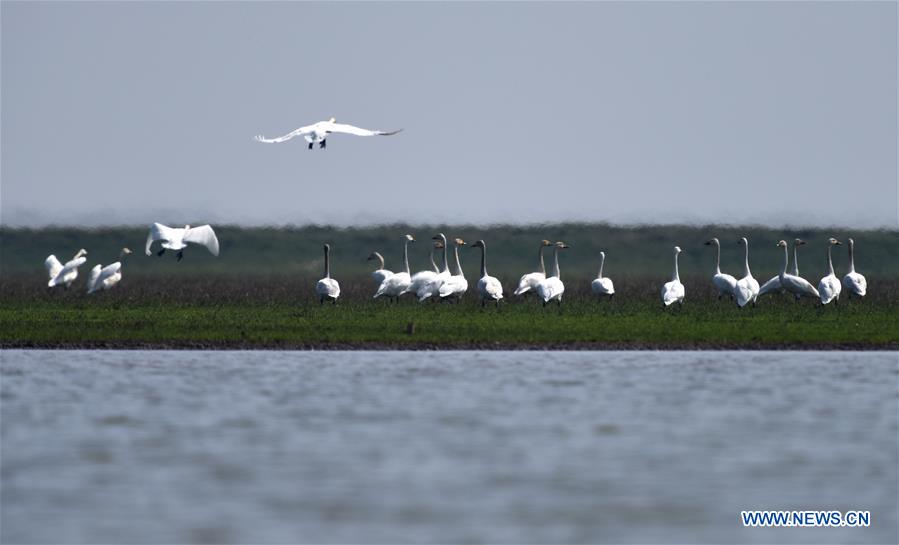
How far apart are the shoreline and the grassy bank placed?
29 mm

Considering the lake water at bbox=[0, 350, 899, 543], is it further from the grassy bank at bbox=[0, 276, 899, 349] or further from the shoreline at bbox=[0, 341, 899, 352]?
the grassy bank at bbox=[0, 276, 899, 349]

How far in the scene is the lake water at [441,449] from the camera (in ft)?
41.8

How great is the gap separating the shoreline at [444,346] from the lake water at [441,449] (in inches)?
61.2

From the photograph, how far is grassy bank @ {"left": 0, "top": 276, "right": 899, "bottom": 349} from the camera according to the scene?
25609 mm

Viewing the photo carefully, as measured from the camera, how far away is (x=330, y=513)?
13.1m

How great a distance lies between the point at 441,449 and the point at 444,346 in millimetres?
9507

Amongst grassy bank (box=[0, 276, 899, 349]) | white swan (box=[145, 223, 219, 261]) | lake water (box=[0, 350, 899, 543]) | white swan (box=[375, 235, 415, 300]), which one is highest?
white swan (box=[145, 223, 219, 261])

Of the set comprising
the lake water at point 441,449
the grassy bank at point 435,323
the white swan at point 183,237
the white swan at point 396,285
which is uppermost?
the white swan at point 183,237

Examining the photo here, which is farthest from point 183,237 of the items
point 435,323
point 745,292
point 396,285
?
point 745,292

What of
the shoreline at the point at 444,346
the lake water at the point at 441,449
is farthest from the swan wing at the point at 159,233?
the lake water at the point at 441,449

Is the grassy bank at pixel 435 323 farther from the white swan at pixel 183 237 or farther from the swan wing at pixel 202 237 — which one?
the swan wing at pixel 202 237

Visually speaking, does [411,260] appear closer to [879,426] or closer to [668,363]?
[668,363]

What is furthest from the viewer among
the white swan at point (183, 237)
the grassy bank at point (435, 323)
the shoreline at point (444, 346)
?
the white swan at point (183, 237)

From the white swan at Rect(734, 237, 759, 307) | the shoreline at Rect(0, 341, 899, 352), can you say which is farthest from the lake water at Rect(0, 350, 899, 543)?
the white swan at Rect(734, 237, 759, 307)
